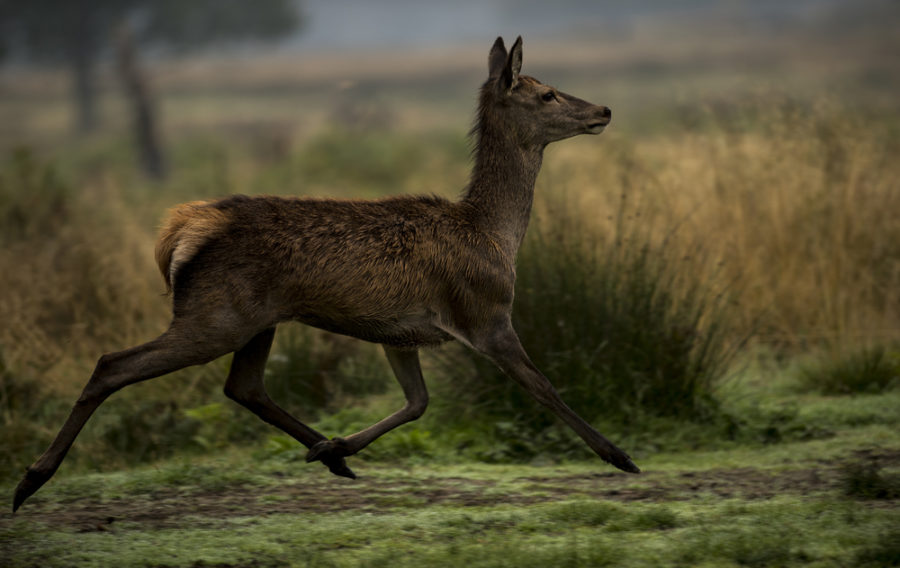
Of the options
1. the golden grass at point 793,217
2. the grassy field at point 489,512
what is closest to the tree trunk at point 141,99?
the golden grass at point 793,217

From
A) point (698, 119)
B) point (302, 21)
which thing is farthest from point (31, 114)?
point (698, 119)

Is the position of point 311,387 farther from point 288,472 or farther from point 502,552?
point 502,552

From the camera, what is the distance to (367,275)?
595cm

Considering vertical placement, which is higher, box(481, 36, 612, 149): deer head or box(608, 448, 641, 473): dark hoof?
box(481, 36, 612, 149): deer head

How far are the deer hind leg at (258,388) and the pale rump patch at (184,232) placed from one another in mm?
767

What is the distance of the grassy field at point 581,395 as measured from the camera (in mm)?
5293

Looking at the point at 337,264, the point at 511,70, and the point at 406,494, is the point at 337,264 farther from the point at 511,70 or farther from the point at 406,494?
the point at 511,70

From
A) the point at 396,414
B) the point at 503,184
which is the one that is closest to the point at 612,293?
the point at 503,184

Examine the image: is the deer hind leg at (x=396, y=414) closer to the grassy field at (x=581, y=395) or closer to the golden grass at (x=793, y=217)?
the grassy field at (x=581, y=395)

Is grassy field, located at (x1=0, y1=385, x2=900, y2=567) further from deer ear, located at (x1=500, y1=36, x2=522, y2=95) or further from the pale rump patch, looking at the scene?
deer ear, located at (x1=500, y1=36, x2=522, y2=95)

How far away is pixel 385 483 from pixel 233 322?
1502 mm

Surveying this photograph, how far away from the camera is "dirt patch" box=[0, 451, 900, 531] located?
581cm

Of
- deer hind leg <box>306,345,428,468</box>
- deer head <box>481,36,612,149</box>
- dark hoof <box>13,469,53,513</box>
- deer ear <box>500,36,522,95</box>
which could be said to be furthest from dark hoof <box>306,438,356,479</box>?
deer ear <box>500,36,522,95</box>

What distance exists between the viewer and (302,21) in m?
64.1
